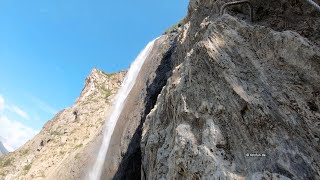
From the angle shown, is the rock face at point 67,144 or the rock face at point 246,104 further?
the rock face at point 67,144

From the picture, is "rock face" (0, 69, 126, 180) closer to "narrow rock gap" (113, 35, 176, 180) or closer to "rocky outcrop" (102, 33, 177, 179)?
"rocky outcrop" (102, 33, 177, 179)

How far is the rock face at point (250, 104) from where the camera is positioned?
973 centimetres

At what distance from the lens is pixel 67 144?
40.6 m

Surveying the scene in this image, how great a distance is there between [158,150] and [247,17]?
281 inches

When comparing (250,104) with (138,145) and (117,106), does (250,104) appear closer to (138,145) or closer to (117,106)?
(138,145)

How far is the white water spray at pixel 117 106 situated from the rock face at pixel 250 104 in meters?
17.7

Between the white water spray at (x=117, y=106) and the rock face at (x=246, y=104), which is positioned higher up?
the white water spray at (x=117, y=106)

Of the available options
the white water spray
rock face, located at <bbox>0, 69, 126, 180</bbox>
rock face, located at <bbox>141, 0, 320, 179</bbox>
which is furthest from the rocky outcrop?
rock face, located at <bbox>141, 0, 320, 179</bbox>

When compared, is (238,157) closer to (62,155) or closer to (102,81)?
(62,155)

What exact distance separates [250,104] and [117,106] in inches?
→ 1251

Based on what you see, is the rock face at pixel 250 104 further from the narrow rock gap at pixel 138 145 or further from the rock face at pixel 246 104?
the narrow rock gap at pixel 138 145

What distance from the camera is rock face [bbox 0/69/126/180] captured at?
117 feet

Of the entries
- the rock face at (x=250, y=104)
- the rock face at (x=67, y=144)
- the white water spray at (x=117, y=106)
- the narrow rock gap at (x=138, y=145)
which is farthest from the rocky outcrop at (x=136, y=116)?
the rock face at (x=250, y=104)

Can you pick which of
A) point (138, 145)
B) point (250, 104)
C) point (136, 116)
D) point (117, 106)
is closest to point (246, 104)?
point (250, 104)
